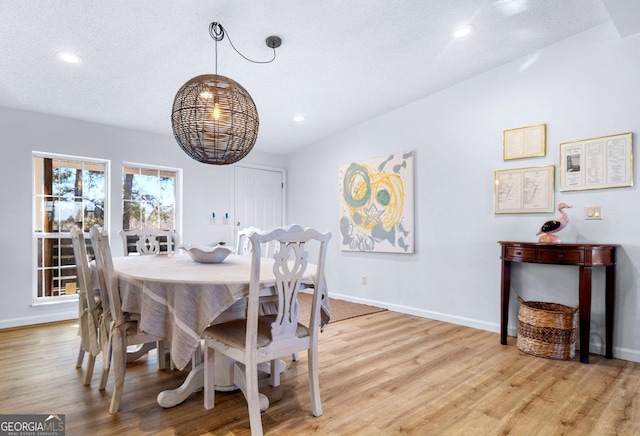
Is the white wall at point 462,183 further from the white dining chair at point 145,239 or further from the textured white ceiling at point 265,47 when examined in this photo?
the white dining chair at point 145,239

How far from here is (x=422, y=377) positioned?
95.0 inches

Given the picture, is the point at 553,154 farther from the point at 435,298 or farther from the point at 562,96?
the point at 435,298

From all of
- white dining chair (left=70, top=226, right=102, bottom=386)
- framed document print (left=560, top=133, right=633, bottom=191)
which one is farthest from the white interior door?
framed document print (left=560, top=133, right=633, bottom=191)

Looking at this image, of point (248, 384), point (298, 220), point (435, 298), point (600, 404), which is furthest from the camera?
point (298, 220)

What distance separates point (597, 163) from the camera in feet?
9.54

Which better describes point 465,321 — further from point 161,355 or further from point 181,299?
point 181,299

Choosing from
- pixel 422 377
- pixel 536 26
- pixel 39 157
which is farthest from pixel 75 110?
pixel 536 26

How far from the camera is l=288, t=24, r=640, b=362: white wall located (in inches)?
111

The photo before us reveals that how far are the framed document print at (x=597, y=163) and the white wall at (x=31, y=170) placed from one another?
4.15 metres

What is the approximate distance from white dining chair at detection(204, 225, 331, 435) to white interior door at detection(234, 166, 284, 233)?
3387mm

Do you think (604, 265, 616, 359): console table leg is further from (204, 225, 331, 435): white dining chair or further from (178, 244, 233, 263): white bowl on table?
(178, 244, 233, 263): white bowl on table

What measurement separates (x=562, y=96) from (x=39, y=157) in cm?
510

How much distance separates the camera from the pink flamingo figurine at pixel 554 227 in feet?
9.48

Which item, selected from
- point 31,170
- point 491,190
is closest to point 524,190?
point 491,190
